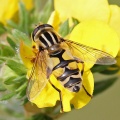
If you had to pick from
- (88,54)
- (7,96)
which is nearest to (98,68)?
(88,54)

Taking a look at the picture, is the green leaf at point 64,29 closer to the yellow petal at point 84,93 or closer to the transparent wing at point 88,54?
the transparent wing at point 88,54

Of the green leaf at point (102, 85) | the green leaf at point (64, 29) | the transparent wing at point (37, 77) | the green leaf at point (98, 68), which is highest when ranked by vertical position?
the green leaf at point (64, 29)

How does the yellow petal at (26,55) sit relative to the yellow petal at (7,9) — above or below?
Answer: above

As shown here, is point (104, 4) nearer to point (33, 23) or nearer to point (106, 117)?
point (33, 23)

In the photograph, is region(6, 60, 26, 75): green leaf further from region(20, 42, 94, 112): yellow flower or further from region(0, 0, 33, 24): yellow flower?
region(0, 0, 33, 24): yellow flower

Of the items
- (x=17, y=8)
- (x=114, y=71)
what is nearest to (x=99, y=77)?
(x=114, y=71)

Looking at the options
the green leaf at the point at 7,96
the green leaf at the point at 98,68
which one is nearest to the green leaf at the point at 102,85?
the green leaf at the point at 98,68

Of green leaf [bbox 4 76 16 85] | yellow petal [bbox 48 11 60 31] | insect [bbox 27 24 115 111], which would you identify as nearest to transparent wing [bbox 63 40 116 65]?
insect [bbox 27 24 115 111]
